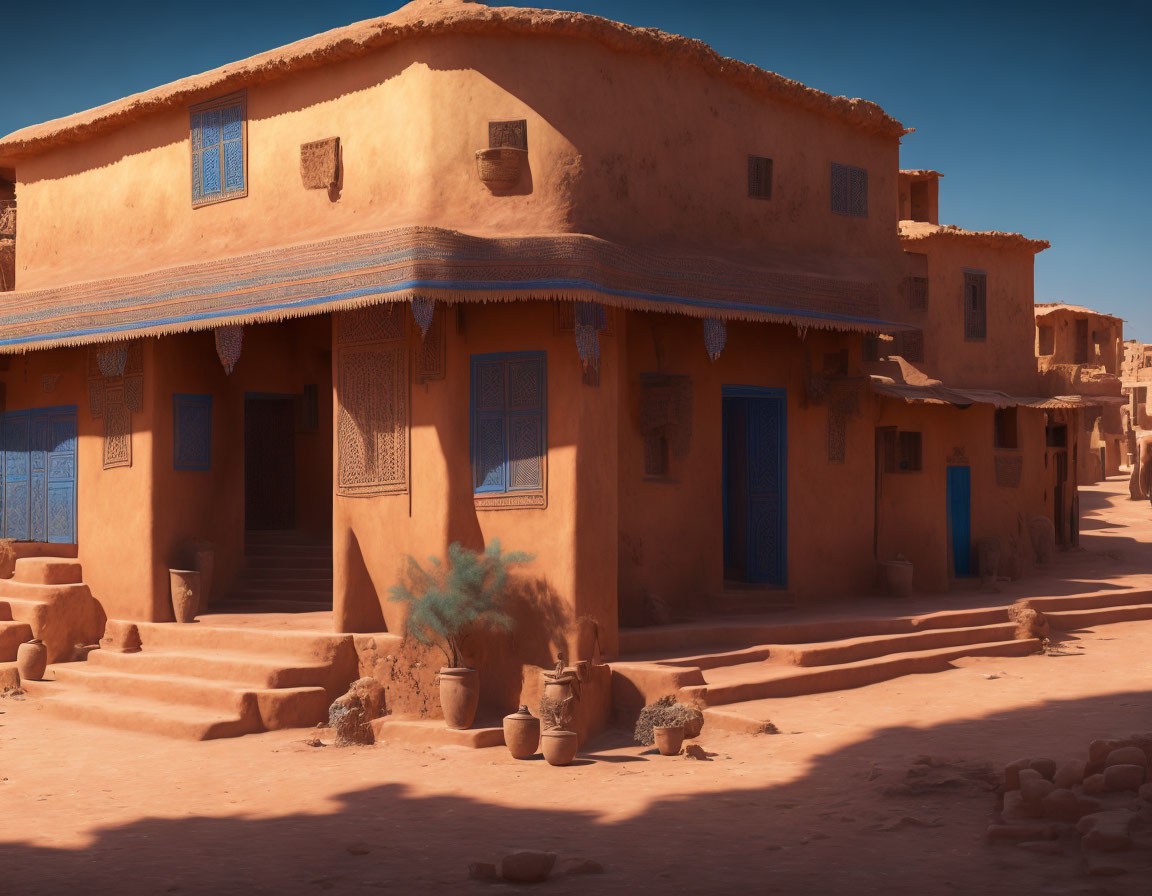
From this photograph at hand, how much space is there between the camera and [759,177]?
1434 centimetres

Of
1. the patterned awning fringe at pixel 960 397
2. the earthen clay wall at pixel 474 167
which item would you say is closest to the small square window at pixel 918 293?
the patterned awning fringe at pixel 960 397

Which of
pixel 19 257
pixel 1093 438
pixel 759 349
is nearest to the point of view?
pixel 759 349

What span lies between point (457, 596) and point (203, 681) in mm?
2839

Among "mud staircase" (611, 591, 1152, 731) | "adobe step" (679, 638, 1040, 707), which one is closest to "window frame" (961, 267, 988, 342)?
"mud staircase" (611, 591, 1152, 731)

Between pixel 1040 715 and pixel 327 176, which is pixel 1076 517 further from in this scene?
pixel 327 176

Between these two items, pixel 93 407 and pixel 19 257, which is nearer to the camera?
pixel 93 407

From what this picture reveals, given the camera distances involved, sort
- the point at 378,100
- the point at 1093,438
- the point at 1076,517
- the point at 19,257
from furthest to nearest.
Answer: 1. the point at 1093,438
2. the point at 1076,517
3. the point at 19,257
4. the point at 378,100

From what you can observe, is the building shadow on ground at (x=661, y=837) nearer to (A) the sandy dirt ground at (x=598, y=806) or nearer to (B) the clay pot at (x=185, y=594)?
(A) the sandy dirt ground at (x=598, y=806)

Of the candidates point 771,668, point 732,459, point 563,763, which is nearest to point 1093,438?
point 732,459

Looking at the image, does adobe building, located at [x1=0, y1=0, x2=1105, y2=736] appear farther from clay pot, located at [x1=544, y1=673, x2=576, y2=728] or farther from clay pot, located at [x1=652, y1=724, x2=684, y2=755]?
clay pot, located at [x1=652, y1=724, x2=684, y2=755]

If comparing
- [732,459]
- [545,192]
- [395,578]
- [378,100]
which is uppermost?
[378,100]

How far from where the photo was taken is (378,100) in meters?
12.8

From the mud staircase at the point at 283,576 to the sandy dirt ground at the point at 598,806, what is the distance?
294 centimetres

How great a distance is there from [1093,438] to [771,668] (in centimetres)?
2493
